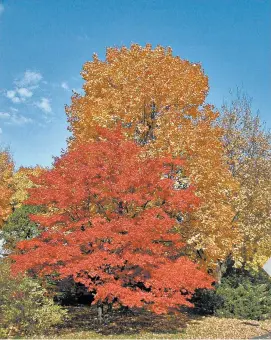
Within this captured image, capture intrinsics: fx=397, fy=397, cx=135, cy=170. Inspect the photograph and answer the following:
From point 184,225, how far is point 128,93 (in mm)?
8582

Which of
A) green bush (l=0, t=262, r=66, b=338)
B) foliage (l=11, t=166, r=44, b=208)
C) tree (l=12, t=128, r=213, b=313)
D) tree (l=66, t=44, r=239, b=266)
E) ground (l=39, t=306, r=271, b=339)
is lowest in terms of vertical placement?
ground (l=39, t=306, r=271, b=339)

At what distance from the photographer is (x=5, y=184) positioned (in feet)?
199

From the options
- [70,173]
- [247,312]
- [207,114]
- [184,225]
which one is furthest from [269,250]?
[70,173]

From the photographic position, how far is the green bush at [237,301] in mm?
24391

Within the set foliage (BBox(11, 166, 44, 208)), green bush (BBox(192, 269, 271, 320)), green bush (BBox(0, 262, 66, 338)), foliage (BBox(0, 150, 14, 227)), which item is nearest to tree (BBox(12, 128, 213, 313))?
green bush (BBox(0, 262, 66, 338))

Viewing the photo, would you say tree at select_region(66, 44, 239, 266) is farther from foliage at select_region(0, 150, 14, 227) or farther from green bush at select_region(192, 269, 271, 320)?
foliage at select_region(0, 150, 14, 227)

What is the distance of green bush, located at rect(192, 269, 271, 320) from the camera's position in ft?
80.0

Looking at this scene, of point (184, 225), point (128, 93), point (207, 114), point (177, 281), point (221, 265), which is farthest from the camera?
point (221, 265)

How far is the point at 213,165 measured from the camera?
22.8 metres

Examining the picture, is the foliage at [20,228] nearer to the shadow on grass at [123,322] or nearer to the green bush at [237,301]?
the shadow on grass at [123,322]

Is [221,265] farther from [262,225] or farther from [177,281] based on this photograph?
[177,281]

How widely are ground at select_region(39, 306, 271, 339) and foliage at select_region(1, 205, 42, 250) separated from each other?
972cm

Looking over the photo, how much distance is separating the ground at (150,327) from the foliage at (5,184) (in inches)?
1290

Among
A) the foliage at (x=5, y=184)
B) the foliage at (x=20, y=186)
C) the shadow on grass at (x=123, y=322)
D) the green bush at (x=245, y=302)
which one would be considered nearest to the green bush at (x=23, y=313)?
the shadow on grass at (x=123, y=322)
